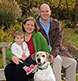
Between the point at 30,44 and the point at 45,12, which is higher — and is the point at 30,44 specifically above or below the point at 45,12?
below

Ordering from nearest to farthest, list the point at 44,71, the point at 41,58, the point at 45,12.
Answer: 1. the point at 41,58
2. the point at 44,71
3. the point at 45,12

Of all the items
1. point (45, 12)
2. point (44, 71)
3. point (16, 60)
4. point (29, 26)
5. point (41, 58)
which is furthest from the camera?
point (45, 12)

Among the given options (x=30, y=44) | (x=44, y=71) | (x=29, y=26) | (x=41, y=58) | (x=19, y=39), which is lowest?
(x=44, y=71)

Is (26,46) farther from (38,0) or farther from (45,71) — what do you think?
(38,0)

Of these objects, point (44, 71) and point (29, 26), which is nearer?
point (44, 71)

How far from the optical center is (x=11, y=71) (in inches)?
143

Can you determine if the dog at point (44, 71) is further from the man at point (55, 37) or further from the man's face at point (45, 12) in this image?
the man's face at point (45, 12)

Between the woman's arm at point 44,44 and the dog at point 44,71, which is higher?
the woman's arm at point 44,44

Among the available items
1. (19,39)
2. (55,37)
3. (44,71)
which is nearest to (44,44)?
(55,37)

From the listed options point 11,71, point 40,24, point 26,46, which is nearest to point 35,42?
point 26,46

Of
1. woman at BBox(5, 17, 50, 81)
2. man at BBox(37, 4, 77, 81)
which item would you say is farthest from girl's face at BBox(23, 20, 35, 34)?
man at BBox(37, 4, 77, 81)

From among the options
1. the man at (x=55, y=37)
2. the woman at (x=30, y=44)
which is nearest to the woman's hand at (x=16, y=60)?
the woman at (x=30, y=44)

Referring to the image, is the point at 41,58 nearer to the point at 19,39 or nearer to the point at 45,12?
the point at 19,39

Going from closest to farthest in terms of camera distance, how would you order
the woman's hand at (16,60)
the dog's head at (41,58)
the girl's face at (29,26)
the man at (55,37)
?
the dog's head at (41,58) < the woman's hand at (16,60) < the girl's face at (29,26) < the man at (55,37)
